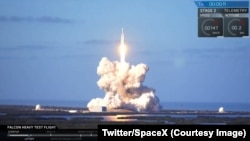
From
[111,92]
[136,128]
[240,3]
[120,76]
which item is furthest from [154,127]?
[120,76]

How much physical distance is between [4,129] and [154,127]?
3512 millimetres

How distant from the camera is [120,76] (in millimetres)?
47438

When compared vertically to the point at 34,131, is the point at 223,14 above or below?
above

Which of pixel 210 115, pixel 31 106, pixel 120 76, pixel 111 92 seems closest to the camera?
pixel 31 106

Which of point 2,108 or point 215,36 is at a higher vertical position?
point 215,36

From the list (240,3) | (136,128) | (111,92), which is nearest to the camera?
(136,128)

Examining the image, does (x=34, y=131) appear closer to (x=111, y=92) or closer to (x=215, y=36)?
(x=215, y=36)

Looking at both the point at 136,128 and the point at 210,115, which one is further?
the point at 210,115

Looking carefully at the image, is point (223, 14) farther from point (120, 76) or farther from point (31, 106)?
point (120, 76)

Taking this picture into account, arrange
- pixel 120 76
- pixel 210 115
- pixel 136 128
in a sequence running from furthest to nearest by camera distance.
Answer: pixel 120 76 → pixel 210 115 → pixel 136 128

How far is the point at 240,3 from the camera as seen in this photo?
15.8m

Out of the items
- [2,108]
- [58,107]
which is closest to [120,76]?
[58,107]

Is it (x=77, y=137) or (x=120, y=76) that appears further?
(x=120, y=76)

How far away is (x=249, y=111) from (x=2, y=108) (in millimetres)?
6028
